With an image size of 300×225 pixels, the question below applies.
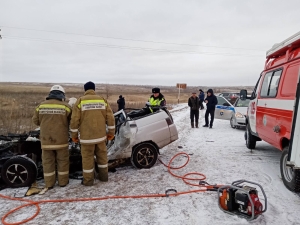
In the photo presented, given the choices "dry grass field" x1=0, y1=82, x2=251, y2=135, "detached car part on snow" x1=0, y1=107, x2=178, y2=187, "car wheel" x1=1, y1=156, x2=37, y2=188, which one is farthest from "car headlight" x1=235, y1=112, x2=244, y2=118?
"dry grass field" x1=0, y1=82, x2=251, y2=135

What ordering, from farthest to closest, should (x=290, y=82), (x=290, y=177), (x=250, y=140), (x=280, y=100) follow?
(x=250, y=140), (x=280, y=100), (x=290, y=82), (x=290, y=177)

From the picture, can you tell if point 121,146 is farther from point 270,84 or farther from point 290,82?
point 270,84

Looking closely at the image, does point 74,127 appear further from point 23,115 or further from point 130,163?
point 23,115

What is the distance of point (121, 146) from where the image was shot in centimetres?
469

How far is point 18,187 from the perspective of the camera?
399 cm

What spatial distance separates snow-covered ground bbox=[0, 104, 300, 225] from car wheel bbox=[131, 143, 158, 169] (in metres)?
0.15

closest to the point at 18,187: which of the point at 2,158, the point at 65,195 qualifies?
the point at 2,158

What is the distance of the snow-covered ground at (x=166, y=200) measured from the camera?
3.03m

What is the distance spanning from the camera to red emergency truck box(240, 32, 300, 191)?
3814 mm

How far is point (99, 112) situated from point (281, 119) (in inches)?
126

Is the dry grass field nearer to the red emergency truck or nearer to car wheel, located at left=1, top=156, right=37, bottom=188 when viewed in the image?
car wheel, located at left=1, top=156, right=37, bottom=188

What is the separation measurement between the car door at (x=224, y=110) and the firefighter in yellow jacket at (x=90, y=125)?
7.92m

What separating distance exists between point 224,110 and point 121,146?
7772 millimetres

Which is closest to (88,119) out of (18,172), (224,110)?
(18,172)
